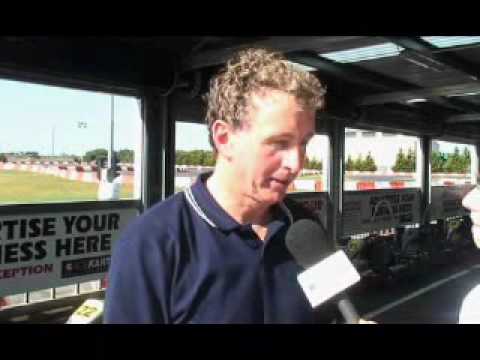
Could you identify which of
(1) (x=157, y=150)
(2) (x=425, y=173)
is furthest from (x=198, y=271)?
(2) (x=425, y=173)

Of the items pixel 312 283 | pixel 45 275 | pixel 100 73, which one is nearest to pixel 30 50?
pixel 100 73

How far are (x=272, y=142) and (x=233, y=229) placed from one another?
279 mm

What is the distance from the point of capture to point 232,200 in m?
1.57

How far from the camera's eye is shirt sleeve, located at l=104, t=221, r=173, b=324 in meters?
1.28

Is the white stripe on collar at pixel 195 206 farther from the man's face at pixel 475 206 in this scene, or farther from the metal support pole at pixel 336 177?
the metal support pole at pixel 336 177

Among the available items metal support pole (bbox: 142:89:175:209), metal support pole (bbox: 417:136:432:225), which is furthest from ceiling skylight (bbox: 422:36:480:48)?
metal support pole (bbox: 417:136:432:225)

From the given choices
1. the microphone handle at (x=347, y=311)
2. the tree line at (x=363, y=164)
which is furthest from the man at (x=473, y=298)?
the tree line at (x=363, y=164)

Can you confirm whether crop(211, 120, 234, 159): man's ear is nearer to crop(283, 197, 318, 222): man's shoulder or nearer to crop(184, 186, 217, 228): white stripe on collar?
crop(184, 186, 217, 228): white stripe on collar

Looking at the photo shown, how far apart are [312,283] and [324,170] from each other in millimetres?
7489

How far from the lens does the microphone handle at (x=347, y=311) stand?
59.3 inches

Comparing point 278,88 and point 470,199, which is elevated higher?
point 278,88

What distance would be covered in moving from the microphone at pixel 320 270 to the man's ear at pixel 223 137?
0.33 m
